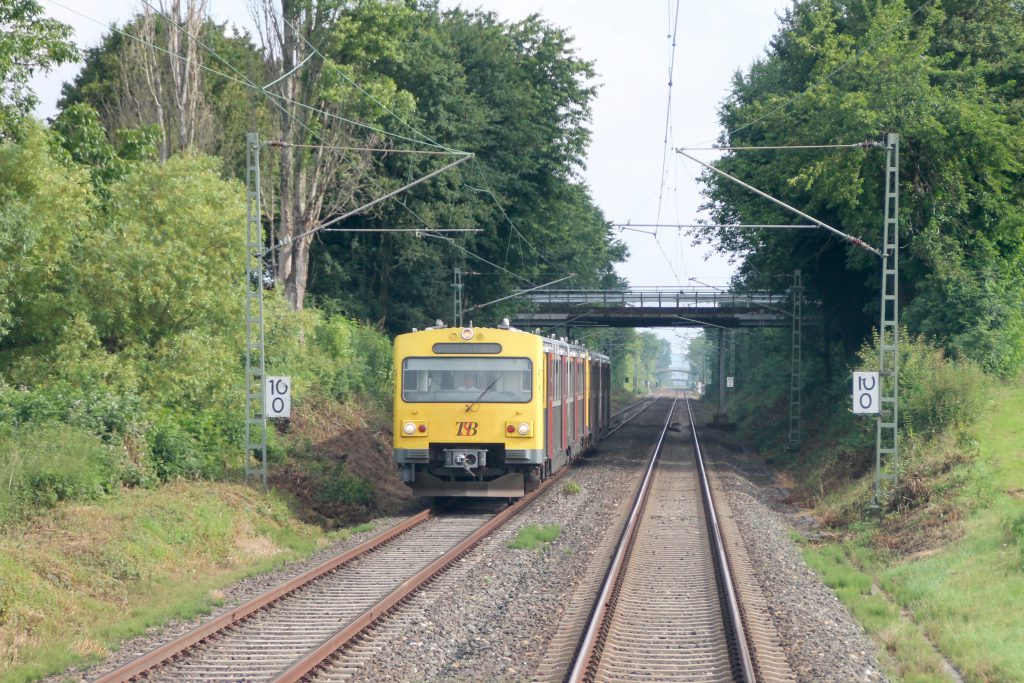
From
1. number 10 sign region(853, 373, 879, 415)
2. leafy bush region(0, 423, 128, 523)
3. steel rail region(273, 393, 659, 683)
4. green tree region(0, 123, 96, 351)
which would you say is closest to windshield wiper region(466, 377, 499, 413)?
steel rail region(273, 393, 659, 683)

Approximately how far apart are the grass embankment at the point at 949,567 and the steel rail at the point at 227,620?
5.96 metres

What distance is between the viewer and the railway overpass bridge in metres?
50.6

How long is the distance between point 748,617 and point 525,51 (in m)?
34.7

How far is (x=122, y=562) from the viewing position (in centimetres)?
1227

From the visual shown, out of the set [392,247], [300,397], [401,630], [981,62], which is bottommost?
[401,630]

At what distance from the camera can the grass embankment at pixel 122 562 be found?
32.4 ft

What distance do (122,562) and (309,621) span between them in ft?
9.08

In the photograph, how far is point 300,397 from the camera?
26594mm

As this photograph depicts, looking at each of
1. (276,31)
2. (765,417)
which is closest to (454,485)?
(276,31)

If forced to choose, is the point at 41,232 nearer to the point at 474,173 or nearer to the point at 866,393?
the point at 866,393

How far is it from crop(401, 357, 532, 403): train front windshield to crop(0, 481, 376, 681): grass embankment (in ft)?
9.71

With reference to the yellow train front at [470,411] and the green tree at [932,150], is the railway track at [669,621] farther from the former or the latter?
the green tree at [932,150]

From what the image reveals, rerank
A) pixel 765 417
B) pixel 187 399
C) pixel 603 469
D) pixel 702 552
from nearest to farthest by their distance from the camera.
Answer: pixel 702 552
pixel 187 399
pixel 603 469
pixel 765 417

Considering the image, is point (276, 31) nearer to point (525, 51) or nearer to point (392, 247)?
point (392, 247)
